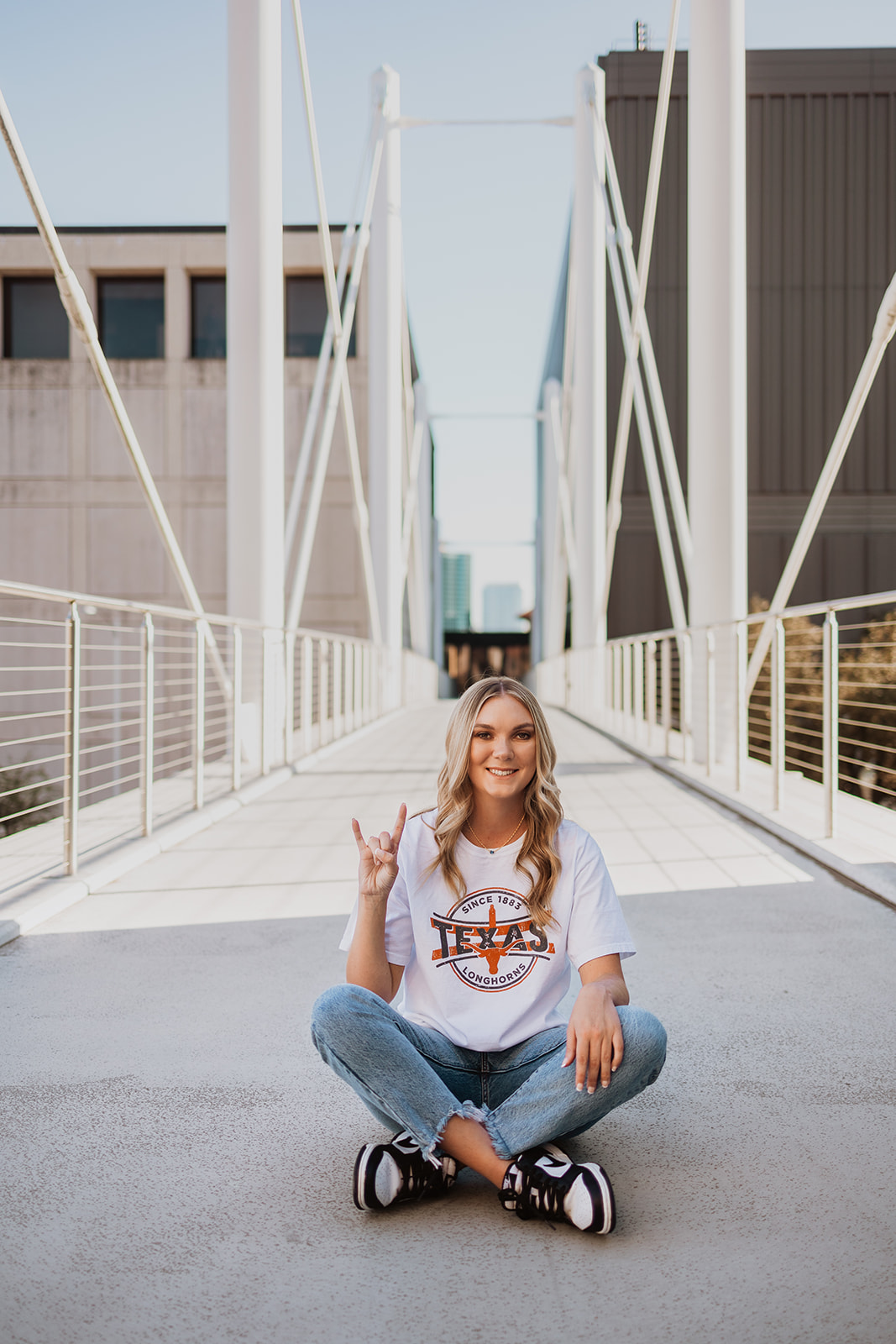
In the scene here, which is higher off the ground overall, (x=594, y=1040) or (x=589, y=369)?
(x=589, y=369)

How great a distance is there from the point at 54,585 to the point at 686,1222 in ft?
61.1

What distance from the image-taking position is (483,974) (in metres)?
1.70

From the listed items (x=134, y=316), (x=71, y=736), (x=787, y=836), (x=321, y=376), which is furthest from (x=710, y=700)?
(x=134, y=316)

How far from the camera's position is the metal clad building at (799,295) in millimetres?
19734

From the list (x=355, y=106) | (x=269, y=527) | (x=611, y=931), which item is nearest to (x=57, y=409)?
(x=355, y=106)

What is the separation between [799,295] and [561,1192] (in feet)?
68.5

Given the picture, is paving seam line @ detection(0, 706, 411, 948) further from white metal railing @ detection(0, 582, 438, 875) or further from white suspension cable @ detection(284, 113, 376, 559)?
white suspension cable @ detection(284, 113, 376, 559)

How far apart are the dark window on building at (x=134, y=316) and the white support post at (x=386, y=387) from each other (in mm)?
3812

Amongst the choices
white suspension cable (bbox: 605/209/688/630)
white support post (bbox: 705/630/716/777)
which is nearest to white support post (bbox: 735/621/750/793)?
white support post (bbox: 705/630/716/777)

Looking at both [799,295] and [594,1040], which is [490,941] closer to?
[594,1040]

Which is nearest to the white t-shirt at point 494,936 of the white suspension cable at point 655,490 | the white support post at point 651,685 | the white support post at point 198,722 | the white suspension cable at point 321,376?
the white support post at point 198,722

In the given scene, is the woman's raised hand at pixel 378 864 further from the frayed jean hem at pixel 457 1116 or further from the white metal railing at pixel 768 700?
the white metal railing at pixel 768 700

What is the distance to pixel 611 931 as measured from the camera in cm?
165

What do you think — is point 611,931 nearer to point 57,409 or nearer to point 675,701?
point 675,701
